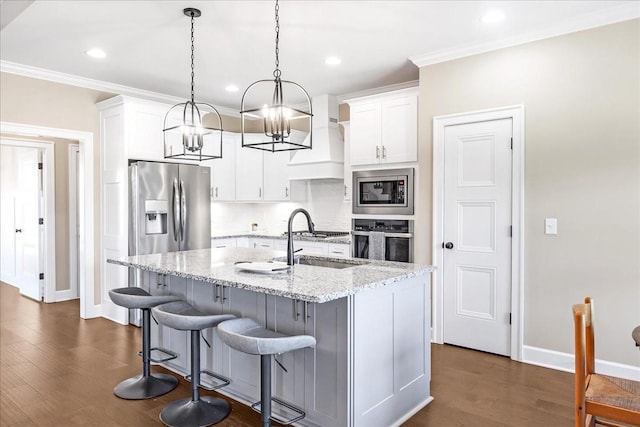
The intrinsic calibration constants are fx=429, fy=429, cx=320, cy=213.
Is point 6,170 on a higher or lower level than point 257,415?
higher

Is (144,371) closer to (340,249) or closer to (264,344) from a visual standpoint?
(264,344)

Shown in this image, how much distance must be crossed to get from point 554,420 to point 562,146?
78.2 inches

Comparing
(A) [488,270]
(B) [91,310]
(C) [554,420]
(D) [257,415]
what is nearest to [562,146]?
(A) [488,270]

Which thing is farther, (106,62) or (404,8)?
(106,62)

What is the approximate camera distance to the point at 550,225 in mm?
3422

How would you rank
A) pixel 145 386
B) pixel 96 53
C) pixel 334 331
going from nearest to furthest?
pixel 334 331 → pixel 145 386 → pixel 96 53

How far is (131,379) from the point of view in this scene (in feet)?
10.4

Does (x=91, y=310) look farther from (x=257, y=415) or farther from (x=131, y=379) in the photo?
(x=257, y=415)

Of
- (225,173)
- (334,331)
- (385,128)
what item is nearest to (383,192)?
(385,128)

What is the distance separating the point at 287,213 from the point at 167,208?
1.96 m

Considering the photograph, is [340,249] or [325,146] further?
[325,146]

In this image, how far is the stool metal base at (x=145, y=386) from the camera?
2.92 m

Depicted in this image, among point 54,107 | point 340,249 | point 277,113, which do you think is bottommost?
point 340,249

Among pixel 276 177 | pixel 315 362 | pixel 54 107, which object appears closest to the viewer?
pixel 315 362
